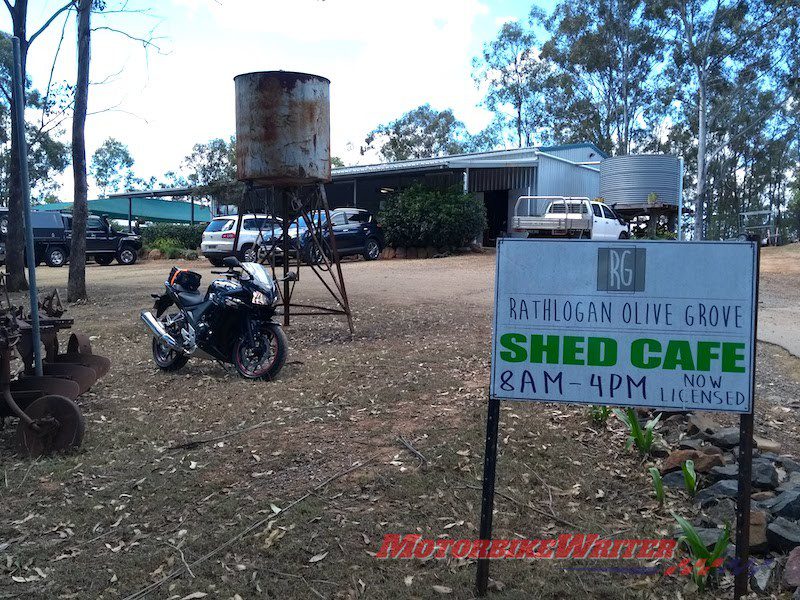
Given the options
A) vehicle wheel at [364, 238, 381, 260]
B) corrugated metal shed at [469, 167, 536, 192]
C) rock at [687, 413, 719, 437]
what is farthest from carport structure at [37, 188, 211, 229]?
rock at [687, 413, 719, 437]

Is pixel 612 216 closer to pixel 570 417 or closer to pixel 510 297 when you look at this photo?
pixel 570 417

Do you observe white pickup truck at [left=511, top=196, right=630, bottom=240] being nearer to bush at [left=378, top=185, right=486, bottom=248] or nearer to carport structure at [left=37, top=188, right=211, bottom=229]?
bush at [left=378, top=185, right=486, bottom=248]

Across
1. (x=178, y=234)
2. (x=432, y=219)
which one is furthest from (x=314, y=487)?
(x=178, y=234)

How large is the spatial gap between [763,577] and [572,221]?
63.3ft

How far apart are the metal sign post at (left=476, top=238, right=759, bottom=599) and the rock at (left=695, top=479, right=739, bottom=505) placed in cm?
96

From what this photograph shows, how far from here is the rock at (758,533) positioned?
3.43 metres

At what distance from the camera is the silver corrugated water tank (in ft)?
86.5

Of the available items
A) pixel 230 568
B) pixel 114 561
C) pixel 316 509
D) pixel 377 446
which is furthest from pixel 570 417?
pixel 114 561

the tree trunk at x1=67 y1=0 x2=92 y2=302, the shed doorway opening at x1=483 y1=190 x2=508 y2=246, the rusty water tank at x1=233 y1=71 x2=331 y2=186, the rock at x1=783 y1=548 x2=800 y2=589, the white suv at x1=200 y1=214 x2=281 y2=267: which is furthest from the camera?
the shed doorway opening at x1=483 y1=190 x2=508 y2=246

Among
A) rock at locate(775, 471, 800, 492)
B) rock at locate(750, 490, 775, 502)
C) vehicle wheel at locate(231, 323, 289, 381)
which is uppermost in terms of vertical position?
vehicle wheel at locate(231, 323, 289, 381)

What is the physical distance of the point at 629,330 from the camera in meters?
3.03

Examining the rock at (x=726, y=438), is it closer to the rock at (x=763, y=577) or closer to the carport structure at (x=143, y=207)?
the rock at (x=763, y=577)

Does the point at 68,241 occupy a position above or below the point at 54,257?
above

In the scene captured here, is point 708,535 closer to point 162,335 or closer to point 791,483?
point 791,483
